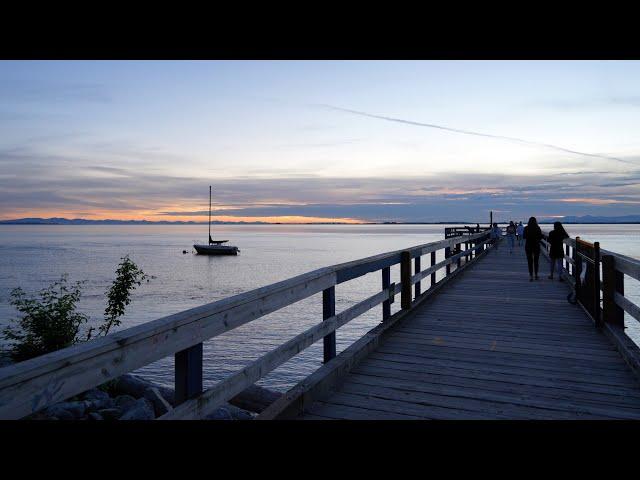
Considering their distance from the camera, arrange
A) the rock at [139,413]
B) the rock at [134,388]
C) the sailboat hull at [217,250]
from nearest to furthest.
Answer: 1. the rock at [139,413]
2. the rock at [134,388]
3. the sailboat hull at [217,250]

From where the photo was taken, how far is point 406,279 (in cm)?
848

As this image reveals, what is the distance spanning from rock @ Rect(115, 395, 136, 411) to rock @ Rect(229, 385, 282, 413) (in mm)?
1985

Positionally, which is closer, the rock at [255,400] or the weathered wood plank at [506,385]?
the weathered wood plank at [506,385]

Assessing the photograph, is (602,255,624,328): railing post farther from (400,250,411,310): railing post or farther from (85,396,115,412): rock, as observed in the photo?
(85,396,115,412): rock

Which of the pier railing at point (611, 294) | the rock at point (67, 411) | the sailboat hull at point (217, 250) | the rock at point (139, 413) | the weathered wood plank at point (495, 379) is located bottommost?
the sailboat hull at point (217, 250)

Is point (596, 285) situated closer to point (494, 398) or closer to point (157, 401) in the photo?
point (494, 398)

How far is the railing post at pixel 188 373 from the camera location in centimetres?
272

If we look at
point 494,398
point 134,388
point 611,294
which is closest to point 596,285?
point 611,294

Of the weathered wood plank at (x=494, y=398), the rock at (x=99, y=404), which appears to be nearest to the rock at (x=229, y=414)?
the rock at (x=99, y=404)

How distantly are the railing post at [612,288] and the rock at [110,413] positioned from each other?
8192 millimetres

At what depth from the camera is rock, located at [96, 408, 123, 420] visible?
909 centimetres

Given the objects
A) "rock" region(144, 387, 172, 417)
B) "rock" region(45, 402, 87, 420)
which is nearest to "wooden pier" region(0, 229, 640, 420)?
"rock" region(144, 387, 172, 417)

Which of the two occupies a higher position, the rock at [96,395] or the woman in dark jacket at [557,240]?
the woman in dark jacket at [557,240]

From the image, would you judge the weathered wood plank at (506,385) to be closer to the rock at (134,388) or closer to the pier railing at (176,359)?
the pier railing at (176,359)
